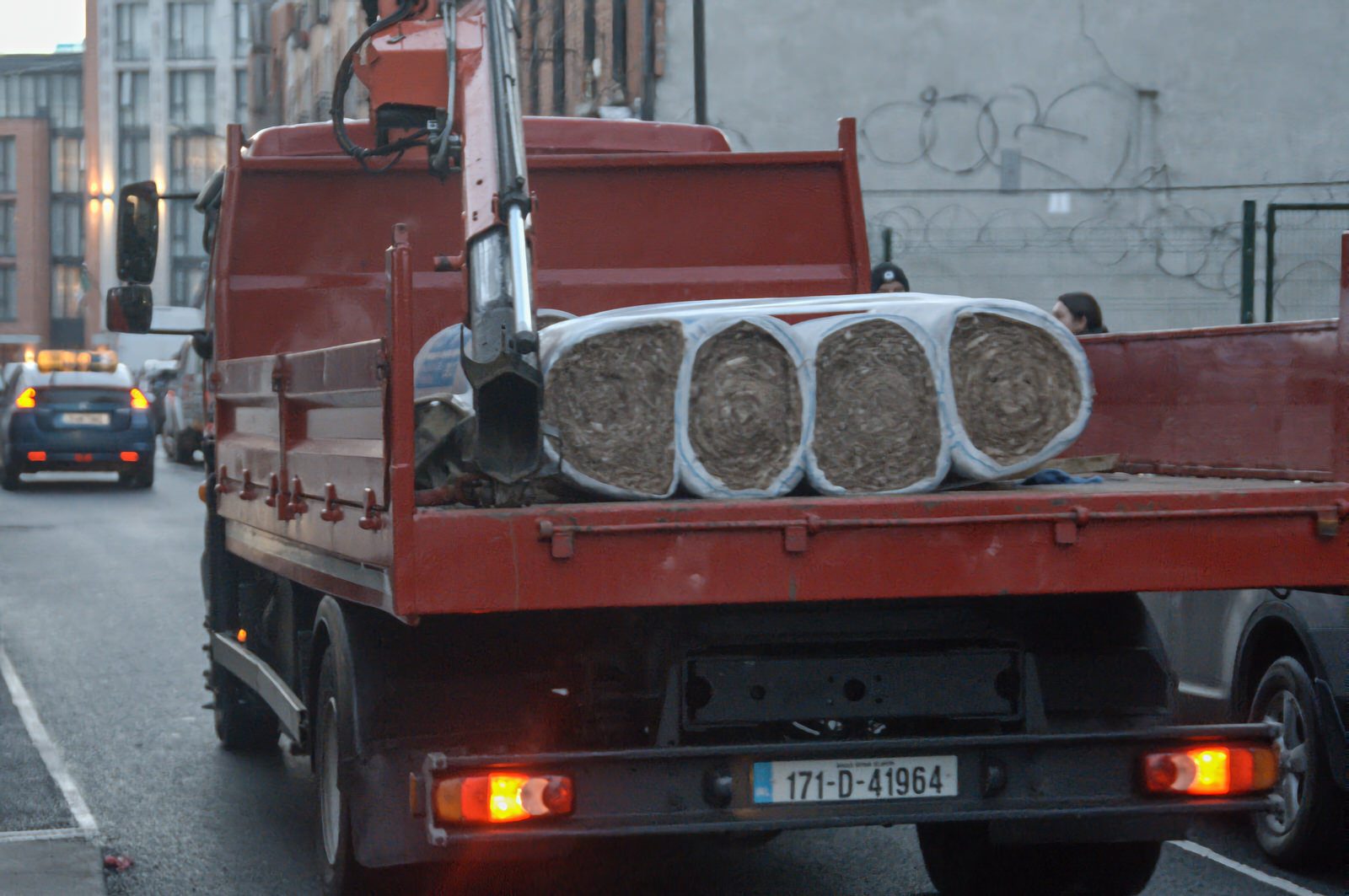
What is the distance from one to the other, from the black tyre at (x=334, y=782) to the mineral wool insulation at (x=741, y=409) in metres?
1.01

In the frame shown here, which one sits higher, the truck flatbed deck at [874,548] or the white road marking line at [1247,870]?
the truck flatbed deck at [874,548]

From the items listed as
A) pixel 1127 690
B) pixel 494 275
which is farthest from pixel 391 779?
pixel 1127 690

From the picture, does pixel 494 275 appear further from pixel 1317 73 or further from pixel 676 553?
pixel 1317 73

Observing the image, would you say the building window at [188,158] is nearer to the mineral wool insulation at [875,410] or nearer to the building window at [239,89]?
the building window at [239,89]

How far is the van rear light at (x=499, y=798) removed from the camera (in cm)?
438

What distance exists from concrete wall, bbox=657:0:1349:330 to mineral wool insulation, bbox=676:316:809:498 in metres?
22.6

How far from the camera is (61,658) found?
1147 centimetres

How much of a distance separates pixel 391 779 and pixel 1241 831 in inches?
132

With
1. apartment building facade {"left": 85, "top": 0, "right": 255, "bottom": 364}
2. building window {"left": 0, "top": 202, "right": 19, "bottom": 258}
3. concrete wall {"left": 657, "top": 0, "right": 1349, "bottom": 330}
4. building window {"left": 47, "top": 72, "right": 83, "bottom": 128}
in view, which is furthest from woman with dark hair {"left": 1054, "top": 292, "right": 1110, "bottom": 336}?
building window {"left": 47, "top": 72, "right": 83, "bottom": 128}

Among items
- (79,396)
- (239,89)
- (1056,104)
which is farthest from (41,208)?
(1056,104)

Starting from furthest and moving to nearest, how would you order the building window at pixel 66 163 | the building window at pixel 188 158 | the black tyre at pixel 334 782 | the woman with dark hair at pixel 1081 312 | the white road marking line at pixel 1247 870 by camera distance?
the building window at pixel 66 163, the building window at pixel 188 158, the woman with dark hair at pixel 1081 312, the white road marking line at pixel 1247 870, the black tyre at pixel 334 782

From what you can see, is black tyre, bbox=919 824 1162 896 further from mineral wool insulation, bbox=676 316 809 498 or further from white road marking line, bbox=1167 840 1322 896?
mineral wool insulation, bbox=676 316 809 498

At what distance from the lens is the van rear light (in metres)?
4.38

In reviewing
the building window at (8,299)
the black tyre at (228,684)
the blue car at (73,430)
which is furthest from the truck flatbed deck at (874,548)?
the building window at (8,299)
